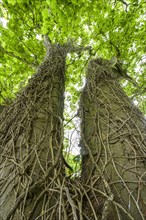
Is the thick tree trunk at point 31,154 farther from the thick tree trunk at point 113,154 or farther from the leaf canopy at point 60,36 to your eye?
the leaf canopy at point 60,36

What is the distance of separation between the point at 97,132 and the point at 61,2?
2.32 m

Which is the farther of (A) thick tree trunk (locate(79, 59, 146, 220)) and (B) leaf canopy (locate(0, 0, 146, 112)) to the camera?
(B) leaf canopy (locate(0, 0, 146, 112))

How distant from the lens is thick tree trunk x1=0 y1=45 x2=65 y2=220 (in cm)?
137

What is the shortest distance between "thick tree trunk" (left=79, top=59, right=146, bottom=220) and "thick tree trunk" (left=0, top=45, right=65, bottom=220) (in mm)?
339

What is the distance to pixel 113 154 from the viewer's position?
1806 mm

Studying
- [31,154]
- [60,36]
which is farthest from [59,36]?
[31,154]

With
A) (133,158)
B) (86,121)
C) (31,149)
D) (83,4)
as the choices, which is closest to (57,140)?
(31,149)

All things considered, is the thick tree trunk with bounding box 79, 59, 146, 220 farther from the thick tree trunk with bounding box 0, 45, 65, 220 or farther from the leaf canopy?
the leaf canopy

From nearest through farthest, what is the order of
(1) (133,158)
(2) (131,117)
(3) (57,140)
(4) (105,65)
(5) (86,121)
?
(1) (133,158), (3) (57,140), (2) (131,117), (5) (86,121), (4) (105,65)

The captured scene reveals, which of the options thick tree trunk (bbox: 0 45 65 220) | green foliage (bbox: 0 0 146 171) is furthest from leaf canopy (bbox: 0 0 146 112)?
thick tree trunk (bbox: 0 45 65 220)

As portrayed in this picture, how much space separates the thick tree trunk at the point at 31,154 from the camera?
1365 mm

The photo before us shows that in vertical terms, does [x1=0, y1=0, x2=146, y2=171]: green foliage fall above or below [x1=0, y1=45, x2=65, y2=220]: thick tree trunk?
above

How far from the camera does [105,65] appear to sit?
3.72 meters

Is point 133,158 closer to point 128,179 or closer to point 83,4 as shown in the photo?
point 128,179
